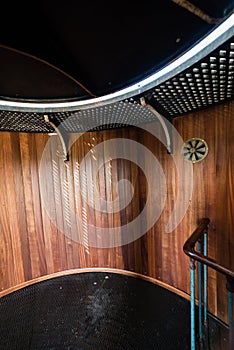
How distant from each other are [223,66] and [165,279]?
1.88m

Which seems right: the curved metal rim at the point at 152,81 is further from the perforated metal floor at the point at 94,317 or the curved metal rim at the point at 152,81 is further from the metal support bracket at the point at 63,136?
the perforated metal floor at the point at 94,317

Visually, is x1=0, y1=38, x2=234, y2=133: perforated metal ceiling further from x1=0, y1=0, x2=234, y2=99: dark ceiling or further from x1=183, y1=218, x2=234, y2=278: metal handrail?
x1=183, y1=218, x2=234, y2=278: metal handrail

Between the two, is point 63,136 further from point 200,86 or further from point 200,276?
point 200,276

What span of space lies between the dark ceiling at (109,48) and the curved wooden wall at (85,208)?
665mm

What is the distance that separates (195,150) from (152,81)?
0.77 m

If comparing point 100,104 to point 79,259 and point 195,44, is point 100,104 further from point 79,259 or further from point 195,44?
point 79,259

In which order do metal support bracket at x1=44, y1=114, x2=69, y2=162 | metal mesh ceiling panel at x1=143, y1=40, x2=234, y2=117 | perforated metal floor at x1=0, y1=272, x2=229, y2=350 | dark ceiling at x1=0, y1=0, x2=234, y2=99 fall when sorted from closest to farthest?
dark ceiling at x1=0, y1=0, x2=234, y2=99, metal mesh ceiling panel at x1=143, y1=40, x2=234, y2=117, perforated metal floor at x1=0, y1=272, x2=229, y2=350, metal support bracket at x1=44, y1=114, x2=69, y2=162

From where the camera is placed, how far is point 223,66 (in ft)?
2.88

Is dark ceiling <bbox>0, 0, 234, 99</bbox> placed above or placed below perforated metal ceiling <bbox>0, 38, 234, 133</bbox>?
above

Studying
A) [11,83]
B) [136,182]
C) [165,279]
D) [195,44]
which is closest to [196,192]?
[136,182]

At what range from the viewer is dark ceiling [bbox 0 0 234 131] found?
0.71 m

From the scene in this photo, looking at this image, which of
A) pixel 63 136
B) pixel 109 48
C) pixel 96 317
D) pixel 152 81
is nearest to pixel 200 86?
pixel 152 81

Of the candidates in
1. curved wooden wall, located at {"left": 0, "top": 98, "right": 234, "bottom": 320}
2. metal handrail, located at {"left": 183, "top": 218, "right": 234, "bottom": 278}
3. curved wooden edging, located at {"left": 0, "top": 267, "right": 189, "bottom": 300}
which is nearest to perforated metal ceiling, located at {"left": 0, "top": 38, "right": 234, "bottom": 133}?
curved wooden wall, located at {"left": 0, "top": 98, "right": 234, "bottom": 320}

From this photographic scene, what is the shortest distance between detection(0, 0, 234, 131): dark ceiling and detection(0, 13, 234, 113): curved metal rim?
0.02 m
